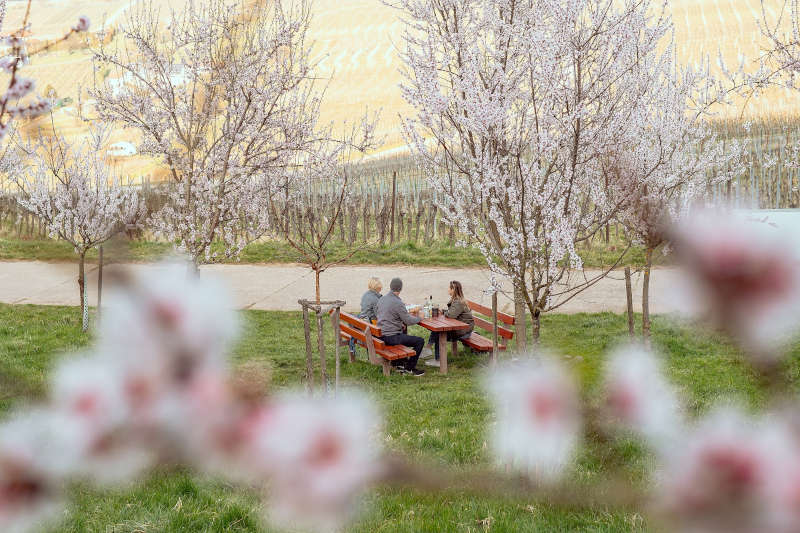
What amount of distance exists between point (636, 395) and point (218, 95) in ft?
24.1

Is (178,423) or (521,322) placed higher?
(178,423)

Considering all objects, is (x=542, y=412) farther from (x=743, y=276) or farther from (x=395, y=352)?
(x=395, y=352)

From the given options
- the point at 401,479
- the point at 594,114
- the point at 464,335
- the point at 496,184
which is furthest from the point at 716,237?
the point at 464,335

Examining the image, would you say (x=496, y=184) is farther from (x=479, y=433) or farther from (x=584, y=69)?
(x=479, y=433)

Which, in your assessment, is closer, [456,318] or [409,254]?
[456,318]

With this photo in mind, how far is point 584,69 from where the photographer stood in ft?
14.6

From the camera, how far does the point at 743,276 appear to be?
0.93 ft

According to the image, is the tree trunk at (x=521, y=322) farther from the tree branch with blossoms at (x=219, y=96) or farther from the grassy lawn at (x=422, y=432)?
the tree branch with blossoms at (x=219, y=96)

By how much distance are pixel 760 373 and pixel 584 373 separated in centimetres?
12

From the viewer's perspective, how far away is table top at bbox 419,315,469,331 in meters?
7.07

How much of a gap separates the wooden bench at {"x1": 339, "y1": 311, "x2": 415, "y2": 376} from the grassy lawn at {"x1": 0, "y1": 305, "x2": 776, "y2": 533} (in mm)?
154

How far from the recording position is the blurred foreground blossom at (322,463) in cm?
35

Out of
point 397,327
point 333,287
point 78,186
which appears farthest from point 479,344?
point 78,186

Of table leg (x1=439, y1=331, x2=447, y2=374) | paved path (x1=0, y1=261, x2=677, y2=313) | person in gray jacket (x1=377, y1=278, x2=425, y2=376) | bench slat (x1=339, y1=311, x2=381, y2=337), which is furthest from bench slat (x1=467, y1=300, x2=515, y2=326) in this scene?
bench slat (x1=339, y1=311, x2=381, y2=337)
